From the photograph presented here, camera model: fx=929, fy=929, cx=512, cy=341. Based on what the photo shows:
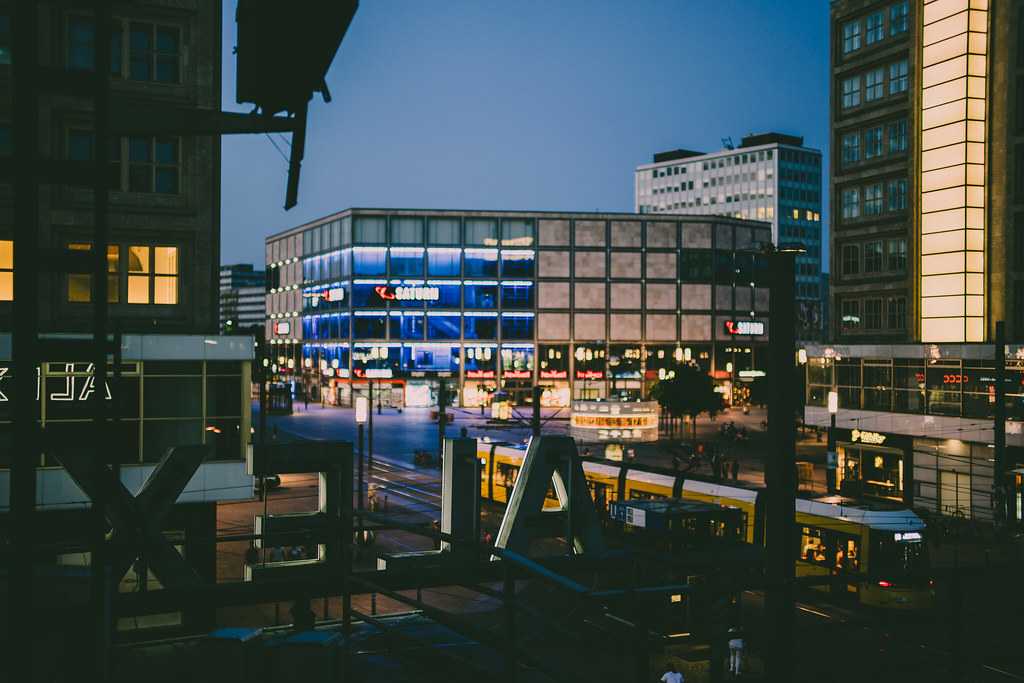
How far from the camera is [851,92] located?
190 feet

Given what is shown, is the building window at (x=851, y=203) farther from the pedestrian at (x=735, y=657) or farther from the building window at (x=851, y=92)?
the pedestrian at (x=735, y=657)

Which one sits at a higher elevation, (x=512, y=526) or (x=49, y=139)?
(x=49, y=139)

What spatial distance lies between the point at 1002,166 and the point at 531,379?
269 ft

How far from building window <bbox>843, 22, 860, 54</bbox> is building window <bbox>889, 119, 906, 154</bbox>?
6133mm

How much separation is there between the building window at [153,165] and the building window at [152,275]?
1.86 metres

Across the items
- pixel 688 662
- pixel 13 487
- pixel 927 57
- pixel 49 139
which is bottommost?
pixel 688 662

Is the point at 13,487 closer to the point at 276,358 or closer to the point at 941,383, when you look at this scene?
the point at 941,383

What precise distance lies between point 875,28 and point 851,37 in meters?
1.96

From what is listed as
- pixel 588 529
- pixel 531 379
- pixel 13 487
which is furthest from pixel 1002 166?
pixel 531 379

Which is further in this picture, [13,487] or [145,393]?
[145,393]

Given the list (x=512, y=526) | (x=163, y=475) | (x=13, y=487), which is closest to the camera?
(x=13, y=487)

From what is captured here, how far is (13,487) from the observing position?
16.9 ft

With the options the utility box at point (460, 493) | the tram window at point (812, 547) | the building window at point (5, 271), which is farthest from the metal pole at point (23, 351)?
the tram window at point (812, 547)

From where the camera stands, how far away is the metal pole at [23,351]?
516cm
